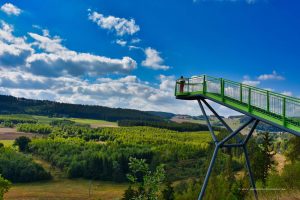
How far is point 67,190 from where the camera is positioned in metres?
158

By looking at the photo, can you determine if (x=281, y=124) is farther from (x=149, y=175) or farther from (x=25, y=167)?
(x=25, y=167)

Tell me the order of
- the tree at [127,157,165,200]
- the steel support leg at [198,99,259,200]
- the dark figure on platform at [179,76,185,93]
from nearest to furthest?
the tree at [127,157,165,200] < the steel support leg at [198,99,259,200] < the dark figure on platform at [179,76,185,93]

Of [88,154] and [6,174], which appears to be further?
[88,154]

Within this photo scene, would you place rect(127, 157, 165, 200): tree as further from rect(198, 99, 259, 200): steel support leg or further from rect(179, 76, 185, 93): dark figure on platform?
rect(179, 76, 185, 93): dark figure on platform

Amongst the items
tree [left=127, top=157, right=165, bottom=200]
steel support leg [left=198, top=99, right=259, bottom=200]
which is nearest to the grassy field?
steel support leg [left=198, top=99, right=259, bottom=200]

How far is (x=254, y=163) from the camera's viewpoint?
75.6m

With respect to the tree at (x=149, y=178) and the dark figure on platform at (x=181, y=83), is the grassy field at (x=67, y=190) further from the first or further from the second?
the tree at (x=149, y=178)

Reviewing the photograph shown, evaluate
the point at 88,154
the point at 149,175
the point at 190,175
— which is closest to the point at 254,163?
the point at 149,175

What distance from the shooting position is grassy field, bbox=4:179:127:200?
146 meters

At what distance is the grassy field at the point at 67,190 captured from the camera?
146125 mm

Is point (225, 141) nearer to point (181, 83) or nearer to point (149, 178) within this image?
point (181, 83)

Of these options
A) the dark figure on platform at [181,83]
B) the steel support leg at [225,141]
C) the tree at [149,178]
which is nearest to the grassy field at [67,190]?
the dark figure on platform at [181,83]

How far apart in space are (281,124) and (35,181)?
16849cm

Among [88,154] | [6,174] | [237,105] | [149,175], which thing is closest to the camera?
[149,175]
